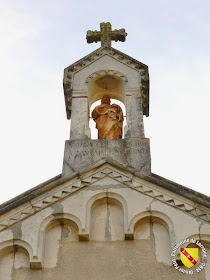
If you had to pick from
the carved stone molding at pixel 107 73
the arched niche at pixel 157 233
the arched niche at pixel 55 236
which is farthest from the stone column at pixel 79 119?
the arched niche at pixel 157 233

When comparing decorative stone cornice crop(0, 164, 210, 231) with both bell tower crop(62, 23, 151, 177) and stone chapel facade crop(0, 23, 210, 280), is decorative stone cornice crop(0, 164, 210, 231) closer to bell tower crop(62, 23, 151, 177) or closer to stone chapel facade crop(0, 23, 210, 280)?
stone chapel facade crop(0, 23, 210, 280)

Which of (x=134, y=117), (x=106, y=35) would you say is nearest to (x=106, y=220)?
(x=134, y=117)

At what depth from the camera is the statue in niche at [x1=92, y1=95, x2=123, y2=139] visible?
11742 mm

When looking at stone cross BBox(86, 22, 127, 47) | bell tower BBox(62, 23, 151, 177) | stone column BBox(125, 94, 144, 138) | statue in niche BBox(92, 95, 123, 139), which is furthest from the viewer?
stone cross BBox(86, 22, 127, 47)

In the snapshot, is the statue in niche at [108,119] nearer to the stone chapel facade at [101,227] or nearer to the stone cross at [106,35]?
the stone cross at [106,35]

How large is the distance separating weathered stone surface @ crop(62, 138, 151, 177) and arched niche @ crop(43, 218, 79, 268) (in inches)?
66.3

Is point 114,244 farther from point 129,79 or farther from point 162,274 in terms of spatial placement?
point 129,79

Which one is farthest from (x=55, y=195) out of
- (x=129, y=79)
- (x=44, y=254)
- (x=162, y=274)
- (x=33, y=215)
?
(x=129, y=79)

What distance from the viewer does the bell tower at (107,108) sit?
34.9ft

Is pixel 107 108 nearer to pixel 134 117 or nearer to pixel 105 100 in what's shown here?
pixel 105 100

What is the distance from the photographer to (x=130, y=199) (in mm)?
8961

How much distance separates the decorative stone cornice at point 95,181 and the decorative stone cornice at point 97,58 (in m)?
3.21

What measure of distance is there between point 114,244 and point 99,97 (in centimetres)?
498

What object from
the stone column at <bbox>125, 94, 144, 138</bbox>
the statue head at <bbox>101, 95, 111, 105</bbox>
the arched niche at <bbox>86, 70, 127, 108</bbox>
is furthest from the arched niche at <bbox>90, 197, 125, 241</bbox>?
the statue head at <bbox>101, 95, 111, 105</bbox>
